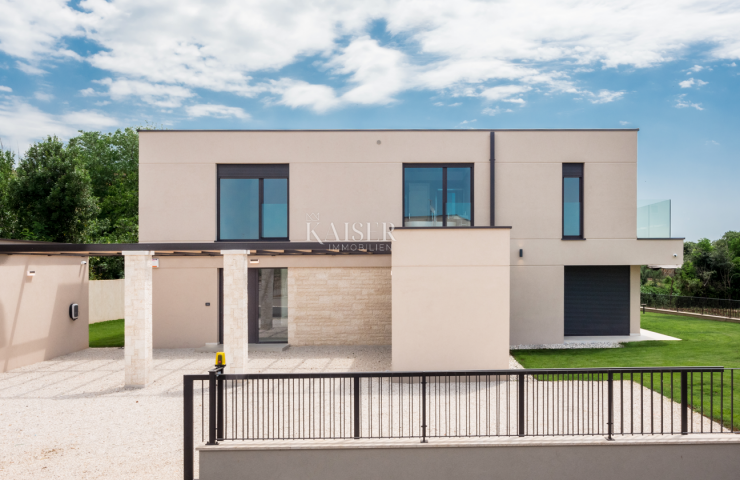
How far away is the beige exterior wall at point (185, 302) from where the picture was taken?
13062mm

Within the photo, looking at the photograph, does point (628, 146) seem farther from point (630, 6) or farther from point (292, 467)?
point (292, 467)

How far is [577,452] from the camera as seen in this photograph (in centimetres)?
495

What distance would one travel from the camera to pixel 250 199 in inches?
526

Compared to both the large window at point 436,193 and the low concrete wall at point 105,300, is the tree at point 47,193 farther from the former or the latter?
the large window at point 436,193

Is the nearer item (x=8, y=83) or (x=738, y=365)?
(x=738, y=365)

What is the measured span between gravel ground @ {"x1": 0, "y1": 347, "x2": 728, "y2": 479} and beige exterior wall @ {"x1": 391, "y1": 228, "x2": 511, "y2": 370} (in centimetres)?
68

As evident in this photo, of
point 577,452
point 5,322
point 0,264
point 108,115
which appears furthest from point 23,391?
point 108,115

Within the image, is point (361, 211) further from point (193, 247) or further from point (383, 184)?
point (193, 247)

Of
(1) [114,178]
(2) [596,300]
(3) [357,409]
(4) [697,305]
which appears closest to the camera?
(3) [357,409]

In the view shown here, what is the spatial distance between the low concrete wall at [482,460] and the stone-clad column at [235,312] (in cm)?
392

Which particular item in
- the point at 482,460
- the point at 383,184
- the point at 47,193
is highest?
the point at 47,193

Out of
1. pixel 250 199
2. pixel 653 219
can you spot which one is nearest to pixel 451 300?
pixel 250 199

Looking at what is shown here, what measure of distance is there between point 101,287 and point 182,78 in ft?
73.1

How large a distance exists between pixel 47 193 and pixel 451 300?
24111mm
